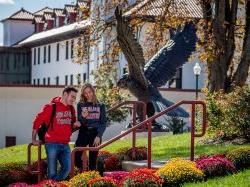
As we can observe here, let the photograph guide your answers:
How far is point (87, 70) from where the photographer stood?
61.9m

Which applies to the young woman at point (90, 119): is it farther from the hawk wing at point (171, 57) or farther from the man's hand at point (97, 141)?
the hawk wing at point (171, 57)

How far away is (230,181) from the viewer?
11.3 meters

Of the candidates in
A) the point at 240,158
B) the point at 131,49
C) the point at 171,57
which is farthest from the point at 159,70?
the point at 240,158

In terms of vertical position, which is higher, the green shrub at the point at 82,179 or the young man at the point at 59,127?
the young man at the point at 59,127

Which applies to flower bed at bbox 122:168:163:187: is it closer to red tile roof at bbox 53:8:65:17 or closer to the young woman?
the young woman

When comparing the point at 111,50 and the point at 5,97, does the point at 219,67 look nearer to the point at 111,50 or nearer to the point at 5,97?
the point at 111,50

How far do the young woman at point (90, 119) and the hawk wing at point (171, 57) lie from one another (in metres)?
7.85

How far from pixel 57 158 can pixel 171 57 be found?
27.6 ft

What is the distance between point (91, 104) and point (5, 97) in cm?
2944

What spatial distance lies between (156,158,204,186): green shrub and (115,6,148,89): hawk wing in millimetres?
5586

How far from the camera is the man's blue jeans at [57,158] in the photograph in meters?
12.1

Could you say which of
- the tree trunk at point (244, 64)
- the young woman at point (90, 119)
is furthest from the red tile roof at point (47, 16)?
the young woman at point (90, 119)

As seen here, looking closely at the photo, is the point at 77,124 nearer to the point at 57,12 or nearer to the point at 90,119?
the point at 90,119

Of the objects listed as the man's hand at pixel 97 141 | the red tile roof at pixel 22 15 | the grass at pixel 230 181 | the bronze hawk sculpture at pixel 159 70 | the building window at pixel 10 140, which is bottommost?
the building window at pixel 10 140
